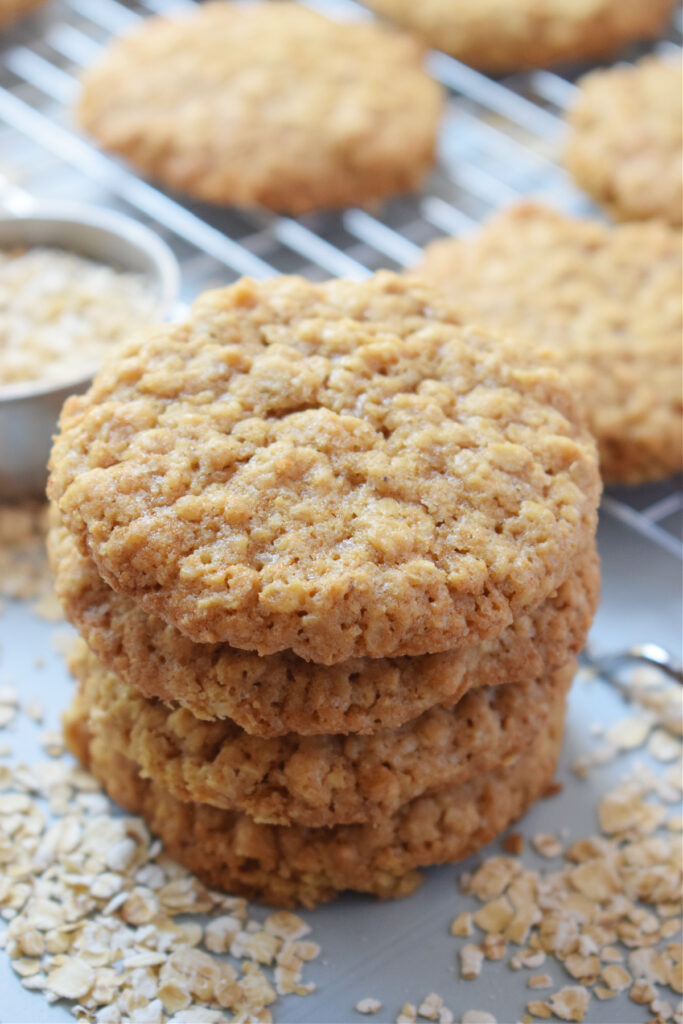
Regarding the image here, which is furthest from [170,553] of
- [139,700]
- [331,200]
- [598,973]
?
[331,200]

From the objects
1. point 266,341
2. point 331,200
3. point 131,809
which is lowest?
point 131,809

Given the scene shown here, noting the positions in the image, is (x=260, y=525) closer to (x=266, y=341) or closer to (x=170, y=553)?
(x=170, y=553)

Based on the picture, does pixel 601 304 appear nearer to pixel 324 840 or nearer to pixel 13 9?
pixel 324 840

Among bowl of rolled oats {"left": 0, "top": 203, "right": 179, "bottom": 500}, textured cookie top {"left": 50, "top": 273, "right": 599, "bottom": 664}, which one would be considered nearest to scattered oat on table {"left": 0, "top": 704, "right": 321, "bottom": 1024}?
textured cookie top {"left": 50, "top": 273, "right": 599, "bottom": 664}

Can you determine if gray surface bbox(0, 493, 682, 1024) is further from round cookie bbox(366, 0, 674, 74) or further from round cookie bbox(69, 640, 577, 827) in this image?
round cookie bbox(366, 0, 674, 74)

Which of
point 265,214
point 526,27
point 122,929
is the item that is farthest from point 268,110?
point 122,929
